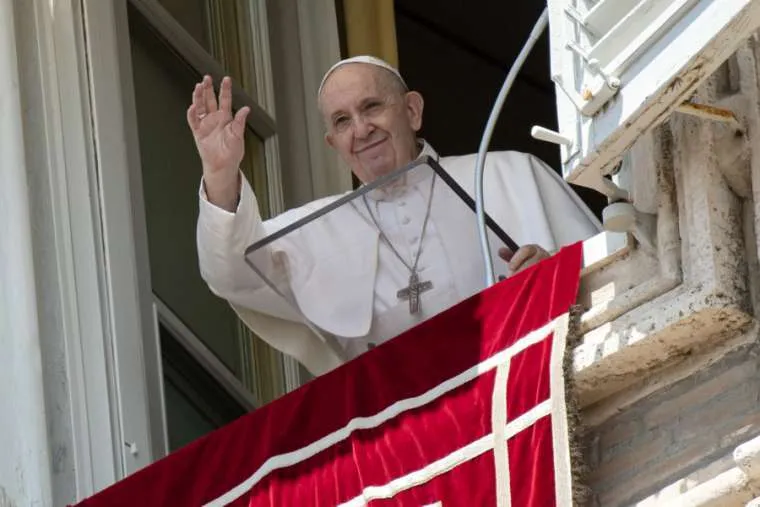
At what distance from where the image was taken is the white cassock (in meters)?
6.36

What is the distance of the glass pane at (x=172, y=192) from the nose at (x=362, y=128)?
0.70m

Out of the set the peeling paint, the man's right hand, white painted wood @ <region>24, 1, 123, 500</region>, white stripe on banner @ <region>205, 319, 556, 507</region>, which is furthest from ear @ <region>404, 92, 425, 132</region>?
the peeling paint

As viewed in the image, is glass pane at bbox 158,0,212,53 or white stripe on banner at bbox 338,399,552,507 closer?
white stripe on banner at bbox 338,399,552,507

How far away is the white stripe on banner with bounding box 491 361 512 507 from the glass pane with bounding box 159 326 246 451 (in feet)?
4.94

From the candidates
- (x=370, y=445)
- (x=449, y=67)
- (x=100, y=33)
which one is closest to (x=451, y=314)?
(x=370, y=445)

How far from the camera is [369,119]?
668 cm

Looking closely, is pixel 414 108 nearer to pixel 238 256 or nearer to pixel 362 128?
pixel 362 128

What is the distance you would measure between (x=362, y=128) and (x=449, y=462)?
4.05 ft

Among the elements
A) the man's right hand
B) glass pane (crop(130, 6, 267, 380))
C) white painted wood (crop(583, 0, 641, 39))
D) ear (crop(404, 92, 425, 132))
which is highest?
glass pane (crop(130, 6, 267, 380))

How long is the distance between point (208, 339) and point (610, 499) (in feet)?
6.33

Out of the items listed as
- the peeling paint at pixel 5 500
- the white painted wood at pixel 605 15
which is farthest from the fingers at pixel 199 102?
the white painted wood at pixel 605 15

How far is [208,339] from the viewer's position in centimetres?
726

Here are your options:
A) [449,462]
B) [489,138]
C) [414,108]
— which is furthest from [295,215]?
[449,462]

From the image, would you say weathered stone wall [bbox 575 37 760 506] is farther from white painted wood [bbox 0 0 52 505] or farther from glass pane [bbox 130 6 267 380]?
glass pane [bbox 130 6 267 380]
